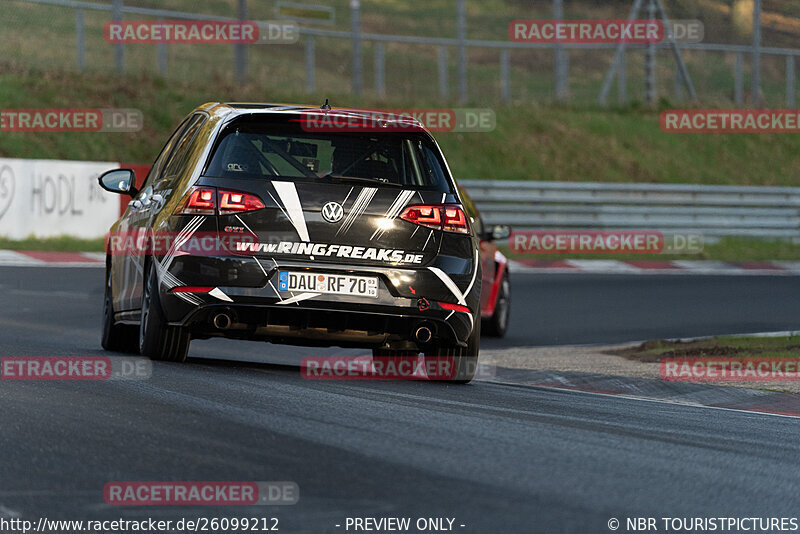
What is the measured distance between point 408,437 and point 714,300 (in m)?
13.2

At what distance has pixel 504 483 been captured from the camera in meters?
5.43

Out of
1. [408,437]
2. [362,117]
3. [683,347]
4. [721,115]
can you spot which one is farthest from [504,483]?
[721,115]

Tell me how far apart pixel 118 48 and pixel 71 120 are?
181cm

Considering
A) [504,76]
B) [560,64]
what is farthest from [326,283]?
[504,76]

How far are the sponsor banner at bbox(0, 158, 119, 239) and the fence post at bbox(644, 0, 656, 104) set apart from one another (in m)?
12.8

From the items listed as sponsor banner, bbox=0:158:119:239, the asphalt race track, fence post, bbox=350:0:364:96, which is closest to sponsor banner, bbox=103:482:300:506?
the asphalt race track

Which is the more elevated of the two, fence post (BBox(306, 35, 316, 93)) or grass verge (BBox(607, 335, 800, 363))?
fence post (BBox(306, 35, 316, 93))

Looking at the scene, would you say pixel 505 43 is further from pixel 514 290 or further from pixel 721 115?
pixel 514 290

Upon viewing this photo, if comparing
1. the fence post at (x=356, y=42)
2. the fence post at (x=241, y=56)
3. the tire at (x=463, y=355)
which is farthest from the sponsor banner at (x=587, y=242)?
the tire at (x=463, y=355)

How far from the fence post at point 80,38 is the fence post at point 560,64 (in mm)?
8860

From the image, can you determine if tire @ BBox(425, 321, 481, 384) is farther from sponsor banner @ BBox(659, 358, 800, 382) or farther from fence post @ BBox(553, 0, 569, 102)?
fence post @ BBox(553, 0, 569, 102)

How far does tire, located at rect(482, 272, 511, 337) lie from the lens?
14.8 meters

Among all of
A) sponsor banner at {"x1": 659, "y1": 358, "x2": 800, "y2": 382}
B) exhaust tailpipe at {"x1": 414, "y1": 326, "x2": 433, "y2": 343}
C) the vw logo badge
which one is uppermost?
the vw logo badge

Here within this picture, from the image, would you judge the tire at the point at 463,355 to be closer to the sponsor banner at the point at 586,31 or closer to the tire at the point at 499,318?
the tire at the point at 499,318
